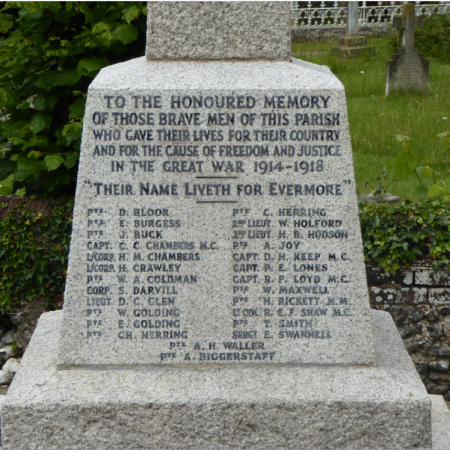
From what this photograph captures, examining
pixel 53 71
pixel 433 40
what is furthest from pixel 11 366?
pixel 433 40

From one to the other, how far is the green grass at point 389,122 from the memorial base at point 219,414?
3.05 metres

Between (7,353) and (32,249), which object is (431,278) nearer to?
(32,249)

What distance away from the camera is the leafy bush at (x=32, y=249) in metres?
4.70

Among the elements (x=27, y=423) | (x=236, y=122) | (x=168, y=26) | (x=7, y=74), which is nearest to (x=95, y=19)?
(x=7, y=74)

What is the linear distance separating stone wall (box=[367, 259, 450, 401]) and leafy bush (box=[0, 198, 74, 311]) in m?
→ 2.35

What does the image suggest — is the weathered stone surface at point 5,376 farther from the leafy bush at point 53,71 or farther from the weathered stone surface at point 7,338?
the leafy bush at point 53,71

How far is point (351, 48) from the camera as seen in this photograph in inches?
471

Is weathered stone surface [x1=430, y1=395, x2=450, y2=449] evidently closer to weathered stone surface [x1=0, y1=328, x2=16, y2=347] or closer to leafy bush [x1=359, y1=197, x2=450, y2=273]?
leafy bush [x1=359, y1=197, x2=450, y2=273]

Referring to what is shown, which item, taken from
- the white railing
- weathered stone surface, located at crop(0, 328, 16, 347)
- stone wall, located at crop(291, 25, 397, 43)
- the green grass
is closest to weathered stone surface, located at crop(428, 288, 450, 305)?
Answer: the green grass

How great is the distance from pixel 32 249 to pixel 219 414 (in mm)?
2480

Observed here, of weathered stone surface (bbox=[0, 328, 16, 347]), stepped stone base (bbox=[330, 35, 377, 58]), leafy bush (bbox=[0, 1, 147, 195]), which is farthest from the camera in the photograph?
stepped stone base (bbox=[330, 35, 377, 58])

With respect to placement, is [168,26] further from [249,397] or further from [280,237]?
[249,397]

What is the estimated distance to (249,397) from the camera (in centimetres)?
280

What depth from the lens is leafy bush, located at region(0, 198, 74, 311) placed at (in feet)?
15.4
